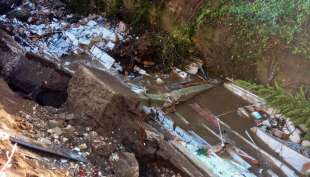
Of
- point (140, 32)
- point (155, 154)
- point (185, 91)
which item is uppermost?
point (140, 32)

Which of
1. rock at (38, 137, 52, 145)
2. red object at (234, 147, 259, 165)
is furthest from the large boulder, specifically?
red object at (234, 147, 259, 165)

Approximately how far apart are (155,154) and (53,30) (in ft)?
8.83

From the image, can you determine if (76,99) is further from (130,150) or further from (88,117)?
(130,150)

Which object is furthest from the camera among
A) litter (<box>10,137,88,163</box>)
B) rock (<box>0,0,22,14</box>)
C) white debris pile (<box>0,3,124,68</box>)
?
rock (<box>0,0,22,14</box>)

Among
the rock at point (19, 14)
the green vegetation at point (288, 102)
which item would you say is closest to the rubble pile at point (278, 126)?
the green vegetation at point (288, 102)

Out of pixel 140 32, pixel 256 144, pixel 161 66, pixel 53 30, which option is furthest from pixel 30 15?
pixel 256 144

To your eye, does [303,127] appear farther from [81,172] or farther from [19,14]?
[19,14]

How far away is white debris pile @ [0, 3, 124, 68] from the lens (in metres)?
5.68

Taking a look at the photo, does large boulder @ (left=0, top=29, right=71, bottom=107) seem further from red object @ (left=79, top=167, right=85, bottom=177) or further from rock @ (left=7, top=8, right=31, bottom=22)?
red object @ (left=79, top=167, right=85, bottom=177)

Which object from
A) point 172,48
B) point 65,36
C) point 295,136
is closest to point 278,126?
→ point 295,136

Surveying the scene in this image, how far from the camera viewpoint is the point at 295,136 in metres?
4.83

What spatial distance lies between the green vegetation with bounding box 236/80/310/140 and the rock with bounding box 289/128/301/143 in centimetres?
10

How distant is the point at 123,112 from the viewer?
4480 millimetres

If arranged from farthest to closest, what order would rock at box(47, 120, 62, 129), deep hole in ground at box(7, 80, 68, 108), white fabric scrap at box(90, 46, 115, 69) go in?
1. white fabric scrap at box(90, 46, 115, 69)
2. deep hole in ground at box(7, 80, 68, 108)
3. rock at box(47, 120, 62, 129)
